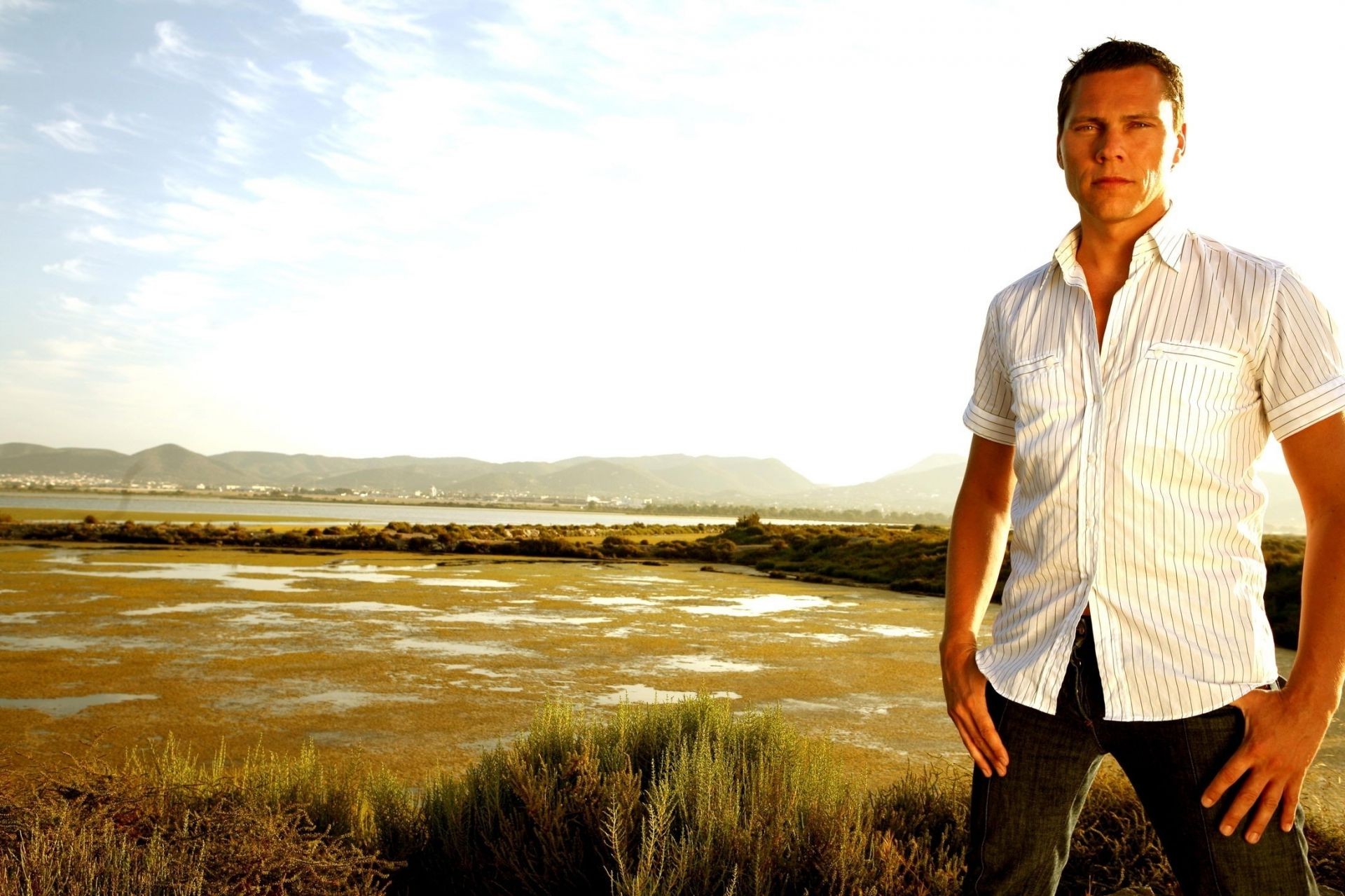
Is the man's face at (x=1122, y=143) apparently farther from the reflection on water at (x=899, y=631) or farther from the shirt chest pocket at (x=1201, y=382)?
the reflection on water at (x=899, y=631)

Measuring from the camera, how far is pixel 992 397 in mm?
2357

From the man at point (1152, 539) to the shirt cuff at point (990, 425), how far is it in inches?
7.4

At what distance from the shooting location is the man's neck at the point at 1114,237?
2.06 meters

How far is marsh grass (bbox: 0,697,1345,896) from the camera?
3422 millimetres

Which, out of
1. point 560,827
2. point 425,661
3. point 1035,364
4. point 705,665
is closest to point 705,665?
point 705,665

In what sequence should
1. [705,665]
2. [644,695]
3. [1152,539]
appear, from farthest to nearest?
[705,665] → [644,695] → [1152,539]

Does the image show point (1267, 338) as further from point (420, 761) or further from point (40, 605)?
point (40, 605)

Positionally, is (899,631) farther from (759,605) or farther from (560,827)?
(560,827)

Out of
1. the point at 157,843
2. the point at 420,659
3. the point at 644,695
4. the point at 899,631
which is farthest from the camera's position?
the point at 899,631

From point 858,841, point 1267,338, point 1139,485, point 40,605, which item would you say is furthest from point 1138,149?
point 40,605

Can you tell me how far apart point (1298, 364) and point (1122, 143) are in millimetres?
562

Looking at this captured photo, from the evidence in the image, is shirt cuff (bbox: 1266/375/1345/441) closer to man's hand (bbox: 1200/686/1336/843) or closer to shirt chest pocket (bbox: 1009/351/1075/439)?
shirt chest pocket (bbox: 1009/351/1075/439)

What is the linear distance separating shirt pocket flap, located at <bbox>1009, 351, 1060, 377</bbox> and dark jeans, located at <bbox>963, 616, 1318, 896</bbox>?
0.54 metres

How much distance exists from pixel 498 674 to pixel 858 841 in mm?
7038
